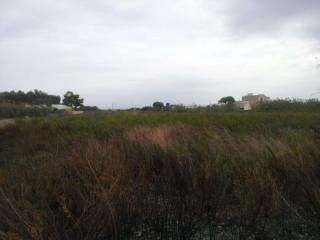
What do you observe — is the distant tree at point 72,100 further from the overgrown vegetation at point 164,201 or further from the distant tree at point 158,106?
the overgrown vegetation at point 164,201

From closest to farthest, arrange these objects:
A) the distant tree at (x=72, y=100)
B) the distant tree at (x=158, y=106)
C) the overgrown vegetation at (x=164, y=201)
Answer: the overgrown vegetation at (x=164, y=201) → the distant tree at (x=158, y=106) → the distant tree at (x=72, y=100)

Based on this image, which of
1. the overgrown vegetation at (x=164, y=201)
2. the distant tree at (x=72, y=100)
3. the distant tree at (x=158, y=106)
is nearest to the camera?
the overgrown vegetation at (x=164, y=201)

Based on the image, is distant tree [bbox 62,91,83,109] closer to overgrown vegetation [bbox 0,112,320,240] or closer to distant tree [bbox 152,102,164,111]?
distant tree [bbox 152,102,164,111]

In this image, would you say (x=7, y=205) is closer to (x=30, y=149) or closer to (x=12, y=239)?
(x=12, y=239)

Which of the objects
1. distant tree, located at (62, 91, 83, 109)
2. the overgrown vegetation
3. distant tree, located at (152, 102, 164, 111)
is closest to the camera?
the overgrown vegetation

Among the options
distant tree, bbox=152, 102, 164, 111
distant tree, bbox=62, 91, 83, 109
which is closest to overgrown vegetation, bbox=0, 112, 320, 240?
distant tree, bbox=152, 102, 164, 111

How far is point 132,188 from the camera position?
381 cm

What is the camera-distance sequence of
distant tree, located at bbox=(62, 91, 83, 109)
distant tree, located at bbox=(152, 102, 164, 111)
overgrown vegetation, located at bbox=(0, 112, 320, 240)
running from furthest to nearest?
distant tree, located at bbox=(62, 91, 83, 109)
distant tree, located at bbox=(152, 102, 164, 111)
overgrown vegetation, located at bbox=(0, 112, 320, 240)

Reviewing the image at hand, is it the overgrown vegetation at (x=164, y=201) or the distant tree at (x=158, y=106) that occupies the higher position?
the distant tree at (x=158, y=106)

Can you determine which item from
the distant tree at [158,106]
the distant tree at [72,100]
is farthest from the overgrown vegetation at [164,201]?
the distant tree at [72,100]

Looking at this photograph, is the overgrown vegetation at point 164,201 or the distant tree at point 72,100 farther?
the distant tree at point 72,100

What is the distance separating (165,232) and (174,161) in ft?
4.02

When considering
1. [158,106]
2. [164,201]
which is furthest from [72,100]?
[164,201]

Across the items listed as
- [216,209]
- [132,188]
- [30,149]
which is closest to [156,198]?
[132,188]
